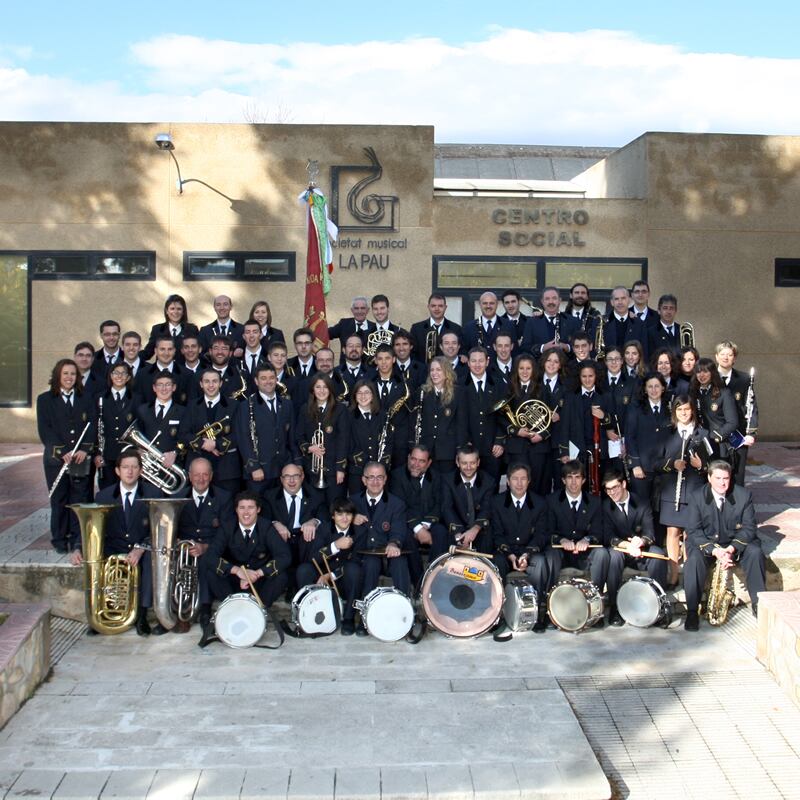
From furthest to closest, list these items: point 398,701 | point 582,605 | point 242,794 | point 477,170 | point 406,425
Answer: point 477,170, point 406,425, point 582,605, point 398,701, point 242,794

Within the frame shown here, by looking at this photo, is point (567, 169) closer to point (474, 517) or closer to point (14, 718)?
point (474, 517)

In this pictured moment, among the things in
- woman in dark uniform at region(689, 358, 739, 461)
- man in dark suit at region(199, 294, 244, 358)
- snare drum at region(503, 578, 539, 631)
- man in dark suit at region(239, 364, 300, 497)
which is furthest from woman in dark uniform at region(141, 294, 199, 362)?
woman in dark uniform at region(689, 358, 739, 461)

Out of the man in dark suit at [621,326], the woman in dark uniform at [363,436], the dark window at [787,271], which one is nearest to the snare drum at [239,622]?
the woman in dark uniform at [363,436]

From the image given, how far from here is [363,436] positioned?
7699 millimetres

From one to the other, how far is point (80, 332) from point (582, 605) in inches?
338

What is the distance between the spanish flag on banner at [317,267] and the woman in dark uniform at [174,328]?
121 cm

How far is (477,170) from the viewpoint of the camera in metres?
19.6

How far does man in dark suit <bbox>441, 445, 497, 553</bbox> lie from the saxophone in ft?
5.55

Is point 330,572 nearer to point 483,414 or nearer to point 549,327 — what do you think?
point 483,414

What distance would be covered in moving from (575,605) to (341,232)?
7.30m

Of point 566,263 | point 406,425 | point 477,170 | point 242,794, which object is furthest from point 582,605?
point 477,170

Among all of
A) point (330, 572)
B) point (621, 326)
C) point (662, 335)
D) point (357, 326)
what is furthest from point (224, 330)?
point (662, 335)

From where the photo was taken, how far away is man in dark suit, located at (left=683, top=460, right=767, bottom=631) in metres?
6.99

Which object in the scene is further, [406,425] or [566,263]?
[566,263]
